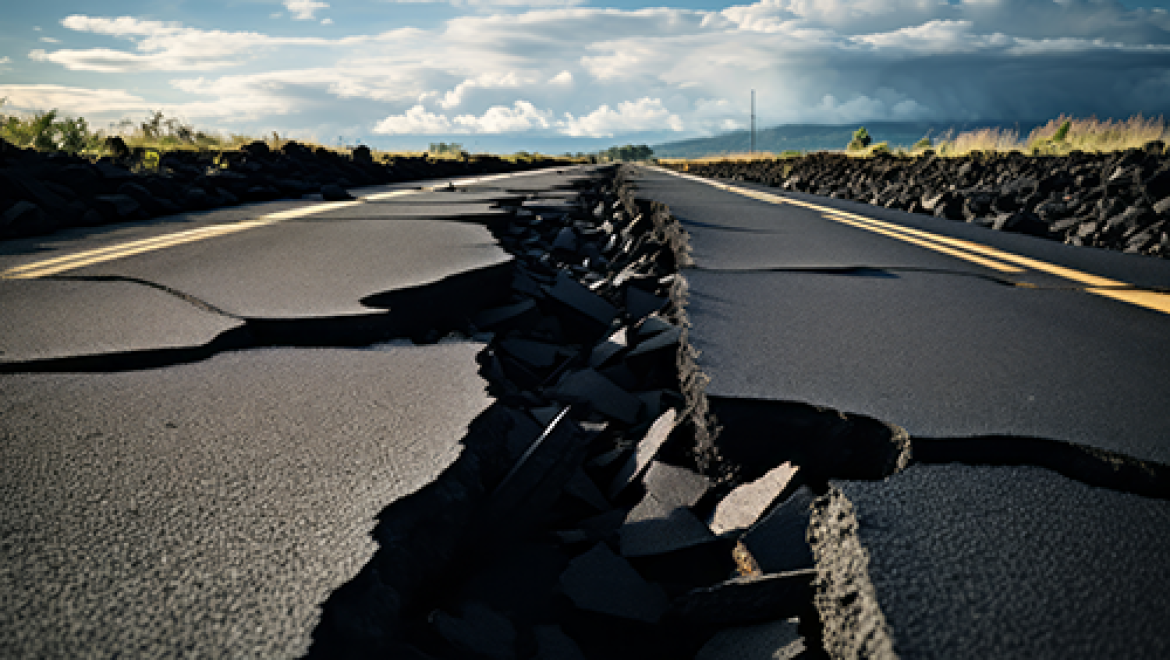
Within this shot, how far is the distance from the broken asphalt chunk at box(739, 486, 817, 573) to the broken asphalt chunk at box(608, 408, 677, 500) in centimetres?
56

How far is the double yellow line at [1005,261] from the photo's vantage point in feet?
11.1

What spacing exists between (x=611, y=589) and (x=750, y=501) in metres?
0.46

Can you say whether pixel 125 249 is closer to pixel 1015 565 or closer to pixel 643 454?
pixel 643 454

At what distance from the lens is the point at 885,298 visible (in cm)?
334

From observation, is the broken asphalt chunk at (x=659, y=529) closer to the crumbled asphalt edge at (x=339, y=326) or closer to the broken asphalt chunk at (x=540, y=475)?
the broken asphalt chunk at (x=540, y=475)

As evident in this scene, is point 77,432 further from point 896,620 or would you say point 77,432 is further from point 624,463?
point 896,620

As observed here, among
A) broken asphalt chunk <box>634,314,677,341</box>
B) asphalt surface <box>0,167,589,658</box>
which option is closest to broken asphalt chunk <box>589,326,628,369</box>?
broken asphalt chunk <box>634,314,677,341</box>

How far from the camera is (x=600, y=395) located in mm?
2900

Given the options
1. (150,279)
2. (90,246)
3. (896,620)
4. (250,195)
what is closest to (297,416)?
(896,620)

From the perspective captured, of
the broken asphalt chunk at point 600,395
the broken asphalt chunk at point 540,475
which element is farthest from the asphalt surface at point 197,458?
the broken asphalt chunk at point 600,395

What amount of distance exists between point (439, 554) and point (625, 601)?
48 centimetres

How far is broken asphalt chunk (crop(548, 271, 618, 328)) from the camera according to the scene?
4246 millimetres

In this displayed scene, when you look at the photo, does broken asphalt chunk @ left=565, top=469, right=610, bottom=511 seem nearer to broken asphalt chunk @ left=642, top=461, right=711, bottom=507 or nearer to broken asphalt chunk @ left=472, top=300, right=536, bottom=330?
broken asphalt chunk @ left=642, top=461, right=711, bottom=507

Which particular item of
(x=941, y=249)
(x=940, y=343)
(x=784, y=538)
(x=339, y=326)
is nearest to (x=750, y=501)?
(x=784, y=538)
